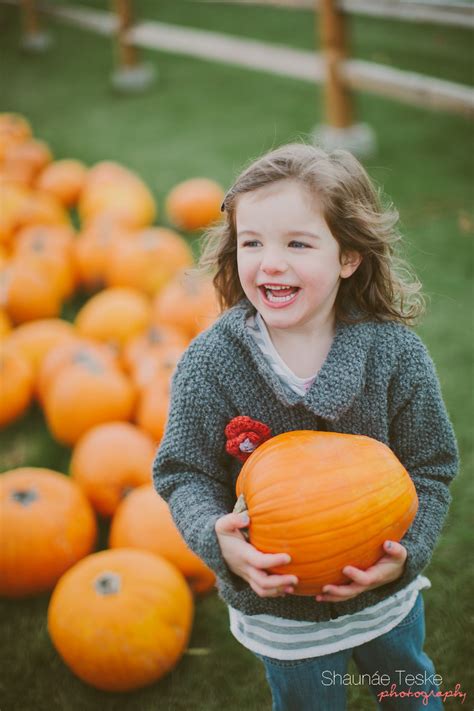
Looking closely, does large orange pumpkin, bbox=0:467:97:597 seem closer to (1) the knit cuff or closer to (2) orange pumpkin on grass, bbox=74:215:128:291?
(1) the knit cuff

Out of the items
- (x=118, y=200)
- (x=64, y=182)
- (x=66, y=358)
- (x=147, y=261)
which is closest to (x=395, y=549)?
(x=66, y=358)

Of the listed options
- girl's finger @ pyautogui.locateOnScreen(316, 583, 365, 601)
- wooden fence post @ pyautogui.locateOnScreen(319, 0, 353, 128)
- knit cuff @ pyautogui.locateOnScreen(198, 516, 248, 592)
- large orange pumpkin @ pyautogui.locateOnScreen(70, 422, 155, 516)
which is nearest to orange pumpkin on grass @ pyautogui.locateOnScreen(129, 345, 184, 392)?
large orange pumpkin @ pyautogui.locateOnScreen(70, 422, 155, 516)

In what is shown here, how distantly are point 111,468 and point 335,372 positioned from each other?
5.00 ft

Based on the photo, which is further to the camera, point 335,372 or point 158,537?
point 158,537

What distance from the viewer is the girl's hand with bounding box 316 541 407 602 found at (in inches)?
55.9

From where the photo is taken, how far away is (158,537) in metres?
2.51

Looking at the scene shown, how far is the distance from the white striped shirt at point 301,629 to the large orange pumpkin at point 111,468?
1.22 m

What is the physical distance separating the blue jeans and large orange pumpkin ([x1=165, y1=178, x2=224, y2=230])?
3.75 m

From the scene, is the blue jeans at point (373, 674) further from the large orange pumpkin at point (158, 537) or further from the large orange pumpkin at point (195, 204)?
the large orange pumpkin at point (195, 204)

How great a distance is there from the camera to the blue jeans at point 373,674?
5.40ft

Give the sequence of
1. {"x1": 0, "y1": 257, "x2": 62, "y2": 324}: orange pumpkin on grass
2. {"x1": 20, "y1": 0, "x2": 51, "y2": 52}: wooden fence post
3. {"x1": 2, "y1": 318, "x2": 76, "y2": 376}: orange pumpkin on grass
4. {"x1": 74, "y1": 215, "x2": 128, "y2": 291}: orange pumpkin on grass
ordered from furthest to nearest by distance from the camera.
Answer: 1. {"x1": 20, "y1": 0, "x2": 51, "y2": 52}: wooden fence post
2. {"x1": 74, "y1": 215, "x2": 128, "y2": 291}: orange pumpkin on grass
3. {"x1": 0, "y1": 257, "x2": 62, "y2": 324}: orange pumpkin on grass
4. {"x1": 2, "y1": 318, "x2": 76, "y2": 376}: orange pumpkin on grass

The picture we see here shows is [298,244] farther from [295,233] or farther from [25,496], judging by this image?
[25,496]

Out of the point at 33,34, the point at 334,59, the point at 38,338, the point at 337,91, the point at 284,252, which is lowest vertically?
the point at 38,338

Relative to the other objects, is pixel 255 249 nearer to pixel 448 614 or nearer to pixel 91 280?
pixel 448 614
